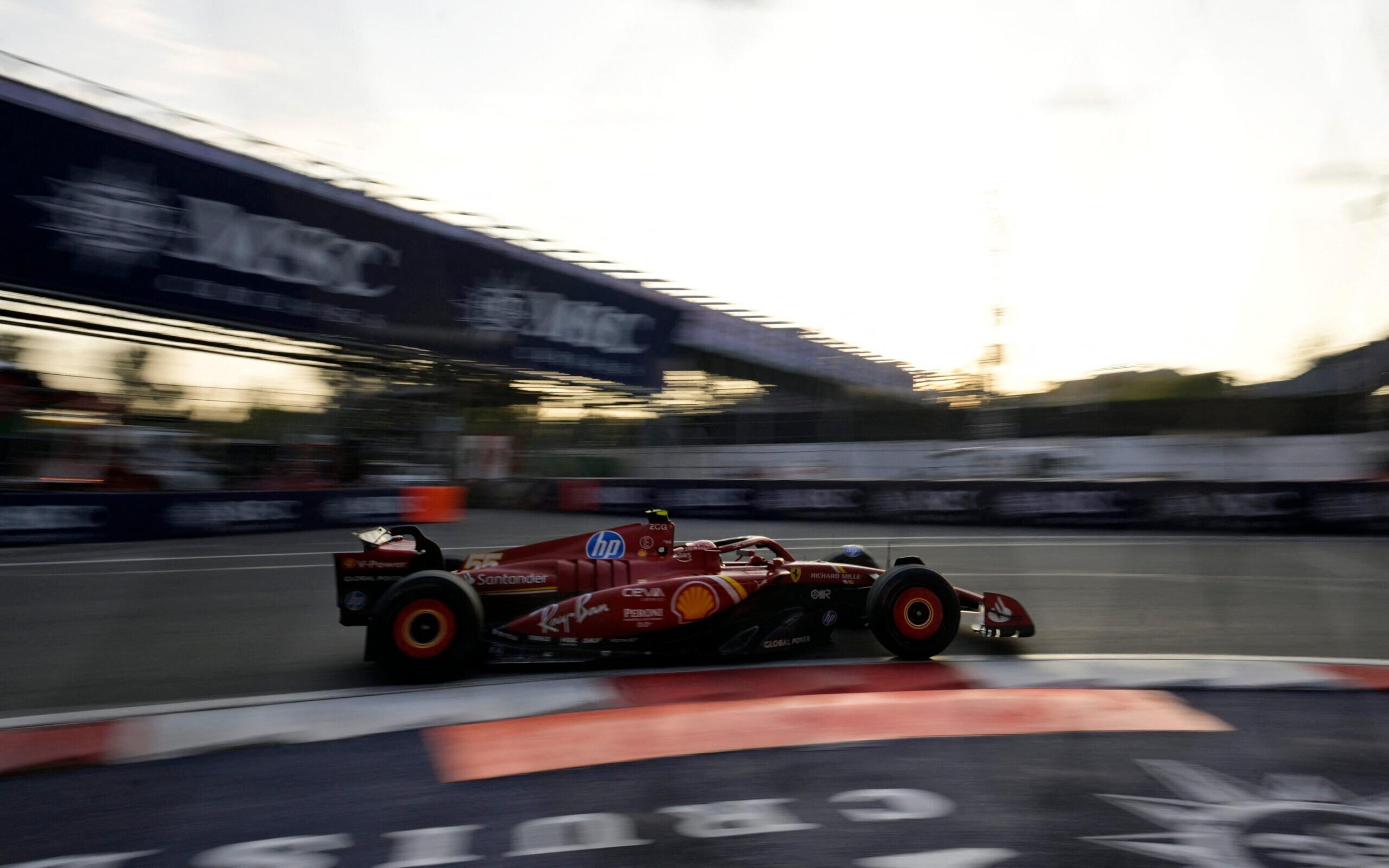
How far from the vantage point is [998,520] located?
52.4ft

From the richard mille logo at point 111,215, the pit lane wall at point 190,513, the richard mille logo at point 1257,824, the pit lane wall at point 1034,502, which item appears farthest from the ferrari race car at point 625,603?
the pit lane wall at point 1034,502

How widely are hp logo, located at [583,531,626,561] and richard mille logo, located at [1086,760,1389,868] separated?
2.93m

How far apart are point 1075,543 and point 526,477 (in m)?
13.0

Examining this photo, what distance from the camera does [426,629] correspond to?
491cm

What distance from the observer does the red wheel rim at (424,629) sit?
4.87 metres

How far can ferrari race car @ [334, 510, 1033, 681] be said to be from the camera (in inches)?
194

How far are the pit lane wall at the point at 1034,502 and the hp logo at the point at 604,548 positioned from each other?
11.7 m

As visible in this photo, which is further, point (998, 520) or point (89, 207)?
point (998, 520)

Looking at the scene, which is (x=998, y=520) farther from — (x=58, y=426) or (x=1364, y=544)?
(x=58, y=426)

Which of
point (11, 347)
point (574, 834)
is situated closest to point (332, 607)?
point (574, 834)

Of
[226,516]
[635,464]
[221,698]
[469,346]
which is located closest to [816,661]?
[221,698]

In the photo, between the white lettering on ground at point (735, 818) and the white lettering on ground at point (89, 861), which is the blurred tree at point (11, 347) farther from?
the white lettering on ground at point (735, 818)

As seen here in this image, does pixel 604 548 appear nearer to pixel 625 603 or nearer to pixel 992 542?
pixel 625 603

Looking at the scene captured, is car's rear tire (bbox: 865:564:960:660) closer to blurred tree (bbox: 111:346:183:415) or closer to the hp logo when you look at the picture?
the hp logo
